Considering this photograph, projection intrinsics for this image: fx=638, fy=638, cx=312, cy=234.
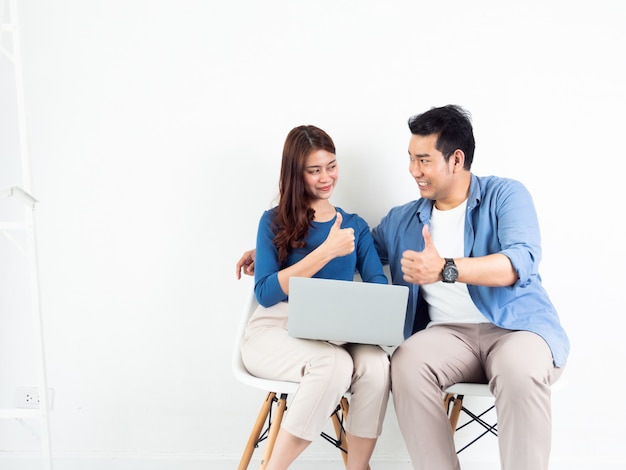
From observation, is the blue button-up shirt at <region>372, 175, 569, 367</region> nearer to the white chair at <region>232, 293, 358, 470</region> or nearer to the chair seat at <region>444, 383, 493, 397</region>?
the chair seat at <region>444, 383, 493, 397</region>

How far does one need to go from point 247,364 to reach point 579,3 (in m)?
1.52

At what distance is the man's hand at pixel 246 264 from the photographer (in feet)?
6.51

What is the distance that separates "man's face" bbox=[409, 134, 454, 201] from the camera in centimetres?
182

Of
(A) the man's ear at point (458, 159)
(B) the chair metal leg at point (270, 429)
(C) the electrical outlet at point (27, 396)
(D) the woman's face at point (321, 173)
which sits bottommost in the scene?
(C) the electrical outlet at point (27, 396)

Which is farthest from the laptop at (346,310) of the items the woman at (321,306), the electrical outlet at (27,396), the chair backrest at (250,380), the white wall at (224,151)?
the electrical outlet at (27,396)

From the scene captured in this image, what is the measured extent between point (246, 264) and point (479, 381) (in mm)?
776

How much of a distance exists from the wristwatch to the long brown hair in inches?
18.8

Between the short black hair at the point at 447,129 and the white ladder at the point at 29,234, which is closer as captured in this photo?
the white ladder at the point at 29,234

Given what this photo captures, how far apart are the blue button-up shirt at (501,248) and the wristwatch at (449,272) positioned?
0.15 m

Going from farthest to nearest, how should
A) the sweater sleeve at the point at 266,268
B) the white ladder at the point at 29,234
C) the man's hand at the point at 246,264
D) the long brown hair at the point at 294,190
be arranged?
1. the man's hand at the point at 246,264
2. the long brown hair at the point at 294,190
3. the sweater sleeve at the point at 266,268
4. the white ladder at the point at 29,234

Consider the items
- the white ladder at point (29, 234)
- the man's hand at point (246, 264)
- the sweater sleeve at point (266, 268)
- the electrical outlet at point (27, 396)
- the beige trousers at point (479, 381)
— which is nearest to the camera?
the beige trousers at point (479, 381)

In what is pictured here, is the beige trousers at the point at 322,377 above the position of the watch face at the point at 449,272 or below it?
below

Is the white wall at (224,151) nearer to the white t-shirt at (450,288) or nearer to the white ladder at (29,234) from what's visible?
the white t-shirt at (450,288)

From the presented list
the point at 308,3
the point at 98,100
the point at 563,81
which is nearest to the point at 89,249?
the point at 98,100
